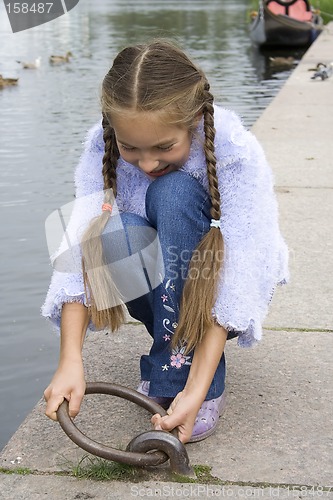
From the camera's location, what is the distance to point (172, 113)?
2332 mm

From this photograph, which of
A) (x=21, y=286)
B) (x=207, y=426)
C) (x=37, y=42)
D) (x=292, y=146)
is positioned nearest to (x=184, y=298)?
(x=207, y=426)

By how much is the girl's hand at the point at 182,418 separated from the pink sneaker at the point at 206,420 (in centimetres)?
9

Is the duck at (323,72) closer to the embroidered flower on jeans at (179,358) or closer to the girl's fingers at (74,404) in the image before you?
the embroidered flower on jeans at (179,358)

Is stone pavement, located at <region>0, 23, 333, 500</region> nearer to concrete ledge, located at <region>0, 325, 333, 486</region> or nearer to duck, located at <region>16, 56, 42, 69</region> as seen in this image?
concrete ledge, located at <region>0, 325, 333, 486</region>

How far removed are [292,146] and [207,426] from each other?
388 centimetres

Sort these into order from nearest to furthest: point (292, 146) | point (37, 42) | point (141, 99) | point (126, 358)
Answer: point (141, 99), point (126, 358), point (292, 146), point (37, 42)

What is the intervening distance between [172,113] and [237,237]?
1.21ft

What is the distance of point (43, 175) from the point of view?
6121mm

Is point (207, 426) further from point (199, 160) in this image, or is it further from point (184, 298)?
point (199, 160)

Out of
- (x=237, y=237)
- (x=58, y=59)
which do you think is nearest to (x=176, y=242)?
(x=237, y=237)

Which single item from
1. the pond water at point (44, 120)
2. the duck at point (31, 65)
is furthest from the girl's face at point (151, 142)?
the duck at point (31, 65)
